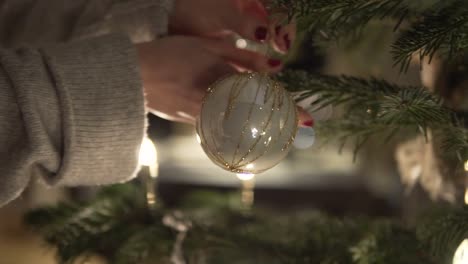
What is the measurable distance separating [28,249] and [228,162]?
32.6 inches

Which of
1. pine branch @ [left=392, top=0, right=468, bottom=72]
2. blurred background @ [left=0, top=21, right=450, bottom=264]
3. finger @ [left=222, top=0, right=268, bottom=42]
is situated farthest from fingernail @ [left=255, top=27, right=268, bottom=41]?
blurred background @ [left=0, top=21, right=450, bottom=264]

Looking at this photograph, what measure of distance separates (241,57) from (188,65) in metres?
0.04

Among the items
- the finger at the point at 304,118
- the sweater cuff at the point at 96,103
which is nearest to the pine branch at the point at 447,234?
the finger at the point at 304,118

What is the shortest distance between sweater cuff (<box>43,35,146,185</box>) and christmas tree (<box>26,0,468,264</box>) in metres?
0.11

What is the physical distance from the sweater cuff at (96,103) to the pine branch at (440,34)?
18 centimetres

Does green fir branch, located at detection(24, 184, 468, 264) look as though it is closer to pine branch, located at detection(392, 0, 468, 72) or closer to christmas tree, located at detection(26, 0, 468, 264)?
christmas tree, located at detection(26, 0, 468, 264)

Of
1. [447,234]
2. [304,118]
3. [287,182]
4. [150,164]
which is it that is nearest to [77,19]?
[150,164]

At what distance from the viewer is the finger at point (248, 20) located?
0.44 m

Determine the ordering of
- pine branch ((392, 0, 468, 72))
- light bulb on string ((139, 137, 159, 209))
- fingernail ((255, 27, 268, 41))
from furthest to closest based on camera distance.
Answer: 1. light bulb on string ((139, 137, 159, 209))
2. fingernail ((255, 27, 268, 41))
3. pine branch ((392, 0, 468, 72))

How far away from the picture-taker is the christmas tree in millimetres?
358

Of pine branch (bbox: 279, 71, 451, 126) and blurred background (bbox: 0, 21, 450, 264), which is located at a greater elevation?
pine branch (bbox: 279, 71, 451, 126)

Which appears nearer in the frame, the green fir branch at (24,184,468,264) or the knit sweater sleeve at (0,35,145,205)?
the knit sweater sleeve at (0,35,145,205)

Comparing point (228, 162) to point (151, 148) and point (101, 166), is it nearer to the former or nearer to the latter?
point (101, 166)

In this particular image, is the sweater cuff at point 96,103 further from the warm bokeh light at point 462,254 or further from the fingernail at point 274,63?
the warm bokeh light at point 462,254
